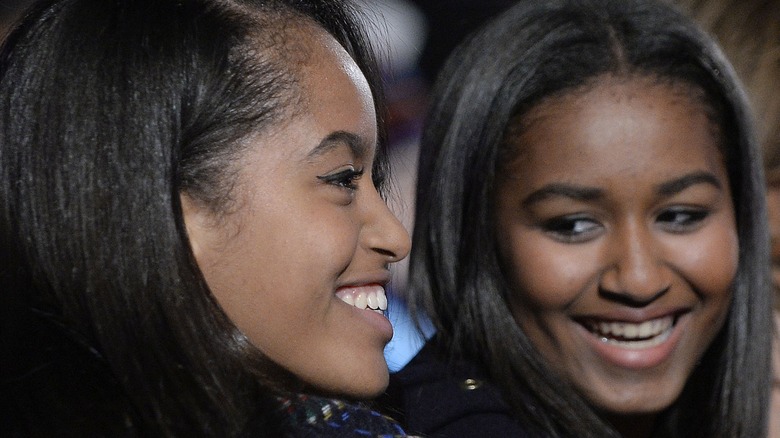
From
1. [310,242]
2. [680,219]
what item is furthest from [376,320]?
[680,219]

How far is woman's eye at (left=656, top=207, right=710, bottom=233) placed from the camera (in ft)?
5.88

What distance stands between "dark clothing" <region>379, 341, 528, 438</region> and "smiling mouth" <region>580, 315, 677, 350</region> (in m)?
0.21

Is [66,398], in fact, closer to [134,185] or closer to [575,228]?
[134,185]

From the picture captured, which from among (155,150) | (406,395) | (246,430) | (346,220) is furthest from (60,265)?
(406,395)

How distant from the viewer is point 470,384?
1.80 m

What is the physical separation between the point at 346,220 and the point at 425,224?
0.40 m

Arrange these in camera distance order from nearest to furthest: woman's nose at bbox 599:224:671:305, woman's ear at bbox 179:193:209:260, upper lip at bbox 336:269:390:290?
woman's ear at bbox 179:193:209:260 < upper lip at bbox 336:269:390:290 < woman's nose at bbox 599:224:671:305

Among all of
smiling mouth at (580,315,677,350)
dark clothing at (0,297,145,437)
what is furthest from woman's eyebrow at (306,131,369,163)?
smiling mouth at (580,315,677,350)

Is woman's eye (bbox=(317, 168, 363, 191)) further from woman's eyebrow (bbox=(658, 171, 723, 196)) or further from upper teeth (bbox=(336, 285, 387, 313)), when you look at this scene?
woman's eyebrow (bbox=(658, 171, 723, 196))

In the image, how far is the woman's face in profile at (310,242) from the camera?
145 cm

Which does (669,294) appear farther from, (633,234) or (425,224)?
(425,224)

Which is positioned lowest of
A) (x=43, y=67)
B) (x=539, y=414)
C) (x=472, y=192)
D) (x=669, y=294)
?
(x=539, y=414)

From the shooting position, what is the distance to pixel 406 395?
1.82 metres

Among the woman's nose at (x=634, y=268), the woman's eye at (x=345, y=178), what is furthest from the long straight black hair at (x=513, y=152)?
the woman's eye at (x=345, y=178)
